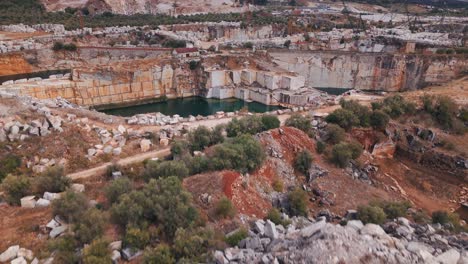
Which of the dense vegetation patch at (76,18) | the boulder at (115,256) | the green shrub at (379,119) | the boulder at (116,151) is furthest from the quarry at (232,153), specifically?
the dense vegetation patch at (76,18)

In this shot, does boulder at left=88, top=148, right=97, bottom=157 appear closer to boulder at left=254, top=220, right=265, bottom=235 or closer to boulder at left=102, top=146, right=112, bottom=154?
boulder at left=102, top=146, right=112, bottom=154

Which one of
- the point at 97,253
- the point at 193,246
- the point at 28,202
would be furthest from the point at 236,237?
the point at 28,202

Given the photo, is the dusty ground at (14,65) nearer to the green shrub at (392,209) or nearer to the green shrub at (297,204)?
the green shrub at (297,204)

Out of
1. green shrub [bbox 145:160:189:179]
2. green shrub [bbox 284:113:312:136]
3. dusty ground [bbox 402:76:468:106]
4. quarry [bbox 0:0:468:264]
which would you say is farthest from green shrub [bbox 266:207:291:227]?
dusty ground [bbox 402:76:468:106]

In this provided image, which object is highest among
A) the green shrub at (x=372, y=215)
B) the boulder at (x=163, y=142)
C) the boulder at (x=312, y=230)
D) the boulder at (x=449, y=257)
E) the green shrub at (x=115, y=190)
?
the boulder at (x=312, y=230)

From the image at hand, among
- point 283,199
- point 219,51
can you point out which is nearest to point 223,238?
point 283,199

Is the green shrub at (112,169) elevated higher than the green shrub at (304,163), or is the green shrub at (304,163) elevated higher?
the green shrub at (112,169)

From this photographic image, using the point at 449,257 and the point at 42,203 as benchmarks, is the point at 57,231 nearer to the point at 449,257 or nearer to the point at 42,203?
the point at 42,203

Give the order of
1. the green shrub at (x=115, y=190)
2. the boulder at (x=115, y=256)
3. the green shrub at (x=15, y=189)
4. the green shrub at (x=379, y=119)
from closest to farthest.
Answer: the boulder at (x=115, y=256) < the green shrub at (x=115, y=190) < the green shrub at (x=15, y=189) < the green shrub at (x=379, y=119)

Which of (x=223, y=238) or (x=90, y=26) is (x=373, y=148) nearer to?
(x=223, y=238)
